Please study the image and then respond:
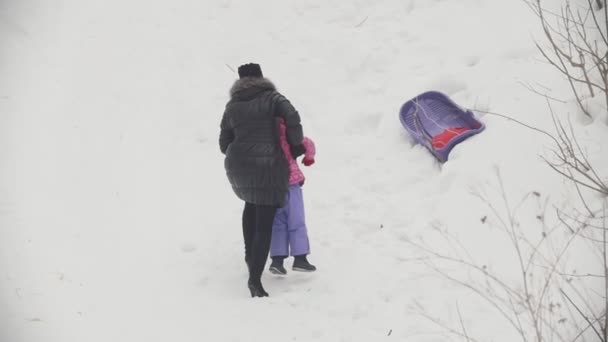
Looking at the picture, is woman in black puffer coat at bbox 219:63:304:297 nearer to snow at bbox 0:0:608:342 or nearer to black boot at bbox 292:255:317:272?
black boot at bbox 292:255:317:272

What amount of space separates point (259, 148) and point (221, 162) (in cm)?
202

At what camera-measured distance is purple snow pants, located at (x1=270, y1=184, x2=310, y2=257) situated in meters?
4.04

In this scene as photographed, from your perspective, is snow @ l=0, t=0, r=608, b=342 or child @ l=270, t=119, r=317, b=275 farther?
child @ l=270, t=119, r=317, b=275

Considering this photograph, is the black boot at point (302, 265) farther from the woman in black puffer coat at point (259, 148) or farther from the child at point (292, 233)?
the woman in black puffer coat at point (259, 148)

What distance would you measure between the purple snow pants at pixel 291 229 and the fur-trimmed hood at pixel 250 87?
0.76 meters

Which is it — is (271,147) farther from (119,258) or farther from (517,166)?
(517,166)

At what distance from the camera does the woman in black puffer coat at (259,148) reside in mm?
3697

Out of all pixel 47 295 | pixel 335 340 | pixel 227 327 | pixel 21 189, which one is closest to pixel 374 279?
pixel 335 340

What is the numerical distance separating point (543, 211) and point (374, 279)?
4.41 ft

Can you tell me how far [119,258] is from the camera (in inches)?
168

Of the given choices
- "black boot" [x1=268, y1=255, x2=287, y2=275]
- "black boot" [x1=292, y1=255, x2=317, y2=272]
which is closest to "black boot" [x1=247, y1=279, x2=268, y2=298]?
"black boot" [x1=268, y1=255, x2=287, y2=275]

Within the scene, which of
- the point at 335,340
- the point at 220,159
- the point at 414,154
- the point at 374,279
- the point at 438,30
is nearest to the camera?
the point at 335,340

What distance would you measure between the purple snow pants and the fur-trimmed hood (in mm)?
755

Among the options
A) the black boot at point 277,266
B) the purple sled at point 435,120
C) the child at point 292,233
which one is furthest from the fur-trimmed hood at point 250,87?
the purple sled at point 435,120
